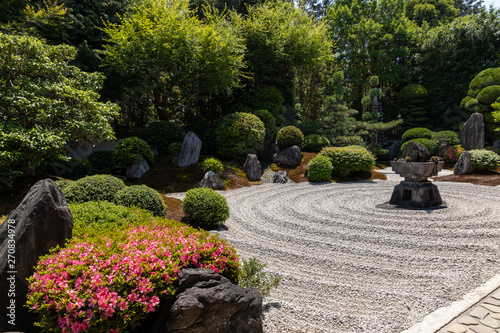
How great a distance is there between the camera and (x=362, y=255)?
5617mm

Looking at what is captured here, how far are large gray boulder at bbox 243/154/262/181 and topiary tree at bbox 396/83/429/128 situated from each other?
18.6 metres

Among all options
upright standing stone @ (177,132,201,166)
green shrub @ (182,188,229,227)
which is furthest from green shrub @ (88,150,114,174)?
green shrub @ (182,188,229,227)

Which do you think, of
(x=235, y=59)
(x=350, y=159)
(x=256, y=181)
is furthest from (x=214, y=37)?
(x=350, y=159)

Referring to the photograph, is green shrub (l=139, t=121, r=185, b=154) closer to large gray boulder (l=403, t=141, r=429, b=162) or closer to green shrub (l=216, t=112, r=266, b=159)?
green shrub (l=216, t=112, r=266, b=159)

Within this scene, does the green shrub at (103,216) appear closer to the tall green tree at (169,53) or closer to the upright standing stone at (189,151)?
the upright standing stone at (189,151)

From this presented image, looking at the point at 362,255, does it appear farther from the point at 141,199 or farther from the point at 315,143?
the point at 315,143

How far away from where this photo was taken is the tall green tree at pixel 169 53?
14102mm

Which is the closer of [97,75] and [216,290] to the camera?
[216,290]

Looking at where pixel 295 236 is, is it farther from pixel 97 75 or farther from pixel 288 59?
pixel 288 59

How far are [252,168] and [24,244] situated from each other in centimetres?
1154

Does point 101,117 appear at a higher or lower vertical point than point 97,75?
lower

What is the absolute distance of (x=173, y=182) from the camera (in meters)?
12.6

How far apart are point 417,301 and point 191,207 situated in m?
5.04

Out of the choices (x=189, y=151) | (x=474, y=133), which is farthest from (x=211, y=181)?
(x=474, y=133)
